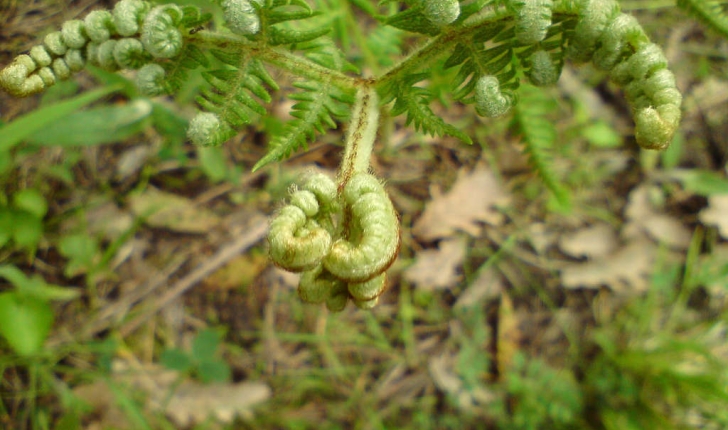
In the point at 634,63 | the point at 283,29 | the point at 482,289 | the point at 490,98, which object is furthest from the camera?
the point at 482,289

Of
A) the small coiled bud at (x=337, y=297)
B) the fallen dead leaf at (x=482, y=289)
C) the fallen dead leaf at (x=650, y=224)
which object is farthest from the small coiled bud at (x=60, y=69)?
the fallen dead leaf at (x=650, y=224)

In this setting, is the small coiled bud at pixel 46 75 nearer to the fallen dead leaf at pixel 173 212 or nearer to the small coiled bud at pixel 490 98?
the small coiled bud at pixel 490 98

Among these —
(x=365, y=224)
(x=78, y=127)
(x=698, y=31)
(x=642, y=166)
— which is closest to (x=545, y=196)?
(x=642, y=166)

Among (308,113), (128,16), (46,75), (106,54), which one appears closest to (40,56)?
(46,75)

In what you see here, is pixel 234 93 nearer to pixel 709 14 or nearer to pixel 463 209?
pixel 709 14

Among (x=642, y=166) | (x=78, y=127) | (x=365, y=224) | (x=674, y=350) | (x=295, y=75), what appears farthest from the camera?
(x=642, y=166)

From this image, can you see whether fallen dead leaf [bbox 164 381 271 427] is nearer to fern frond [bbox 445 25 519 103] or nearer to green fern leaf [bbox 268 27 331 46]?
green fern leaf [bbox 268 27 331 46]

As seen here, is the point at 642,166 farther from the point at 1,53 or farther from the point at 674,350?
the point at 1,53
